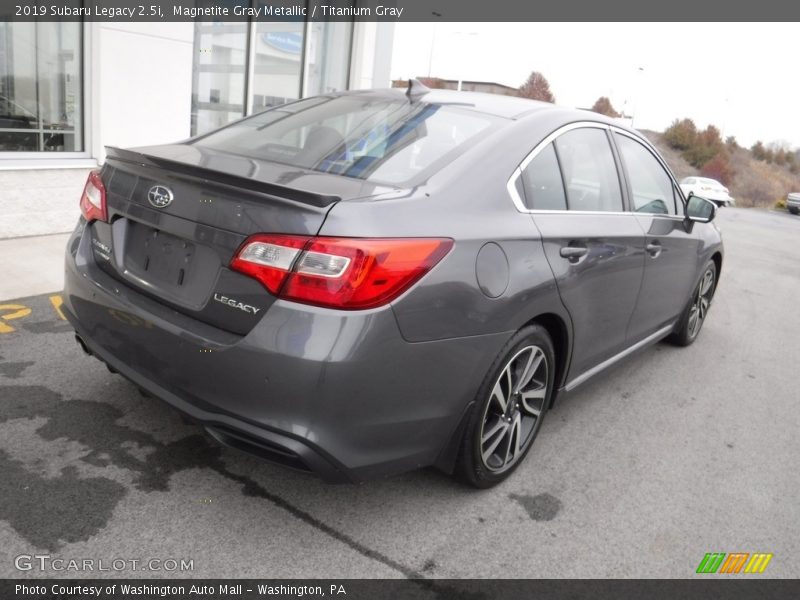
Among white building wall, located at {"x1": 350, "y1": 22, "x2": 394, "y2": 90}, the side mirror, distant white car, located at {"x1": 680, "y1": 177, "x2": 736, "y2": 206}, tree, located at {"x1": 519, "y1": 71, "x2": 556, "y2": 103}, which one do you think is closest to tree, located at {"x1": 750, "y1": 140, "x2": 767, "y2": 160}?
tree, located at {"x1": 519, "y1": 71, "x2": 556, "y2": 103}

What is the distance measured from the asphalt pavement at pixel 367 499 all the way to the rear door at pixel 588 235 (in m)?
0.36

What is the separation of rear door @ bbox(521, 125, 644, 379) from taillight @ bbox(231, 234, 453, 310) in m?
0.93

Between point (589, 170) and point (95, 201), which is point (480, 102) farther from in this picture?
point (95, 201)

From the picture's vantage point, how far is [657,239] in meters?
4.05

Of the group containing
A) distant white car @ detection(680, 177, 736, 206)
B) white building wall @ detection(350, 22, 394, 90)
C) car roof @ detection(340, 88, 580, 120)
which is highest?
white building wall @ detection(350, 22, 394, 90)

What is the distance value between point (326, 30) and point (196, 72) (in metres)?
2.74

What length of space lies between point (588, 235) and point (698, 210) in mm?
1749

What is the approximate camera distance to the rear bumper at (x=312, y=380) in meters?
2.16

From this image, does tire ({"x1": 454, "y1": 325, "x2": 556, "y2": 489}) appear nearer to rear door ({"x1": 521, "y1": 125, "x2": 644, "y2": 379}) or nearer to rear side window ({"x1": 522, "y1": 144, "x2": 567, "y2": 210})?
rear door ({"x1": 521, "y1": 125, "x2": 644, "y2": 379})

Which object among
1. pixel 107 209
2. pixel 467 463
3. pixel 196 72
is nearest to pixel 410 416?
pixel 467 463

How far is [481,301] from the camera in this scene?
253cm

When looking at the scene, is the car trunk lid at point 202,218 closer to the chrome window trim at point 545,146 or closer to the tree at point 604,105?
the chrome window trim at point 545,146

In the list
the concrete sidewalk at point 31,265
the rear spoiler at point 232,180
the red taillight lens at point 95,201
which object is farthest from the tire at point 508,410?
the concrete sidewalk at point 31,265

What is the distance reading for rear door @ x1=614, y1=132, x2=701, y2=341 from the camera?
3963 millimetres
